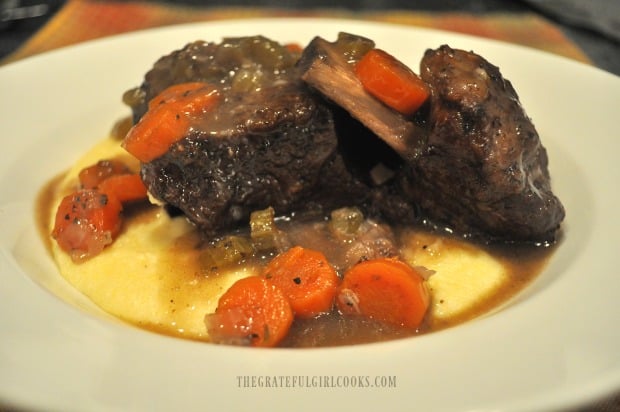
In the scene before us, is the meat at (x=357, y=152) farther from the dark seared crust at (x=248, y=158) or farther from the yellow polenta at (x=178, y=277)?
the yellow polenta at (x=178, y=277)

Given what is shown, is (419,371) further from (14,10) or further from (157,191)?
(14,10)

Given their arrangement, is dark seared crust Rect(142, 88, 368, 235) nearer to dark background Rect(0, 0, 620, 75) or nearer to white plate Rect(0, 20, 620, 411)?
white plate Rect(0, 20, 620, 411)

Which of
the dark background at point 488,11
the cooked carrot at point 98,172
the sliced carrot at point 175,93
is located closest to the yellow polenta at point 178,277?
the cooked carrot at point 98,172

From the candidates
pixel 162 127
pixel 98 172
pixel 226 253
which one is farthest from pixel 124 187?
pixel 226 253

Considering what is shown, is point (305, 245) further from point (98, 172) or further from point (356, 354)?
point (98, 172)

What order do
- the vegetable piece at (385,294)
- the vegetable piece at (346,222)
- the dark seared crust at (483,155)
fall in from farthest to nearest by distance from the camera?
1. the vegetable piece at (346,222)
2. the dark seared crust at (483,155)
3. the vegetable piece at (385,294)

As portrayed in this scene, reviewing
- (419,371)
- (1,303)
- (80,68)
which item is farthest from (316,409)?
(80,68)

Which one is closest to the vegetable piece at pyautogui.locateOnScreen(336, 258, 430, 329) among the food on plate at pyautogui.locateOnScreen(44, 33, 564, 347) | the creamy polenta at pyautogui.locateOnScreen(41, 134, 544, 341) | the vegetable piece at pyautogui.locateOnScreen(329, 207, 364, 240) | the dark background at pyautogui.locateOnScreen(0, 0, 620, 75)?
the food on plate at pyautogui.locateOnScreen(44, 33, 564, 347)
